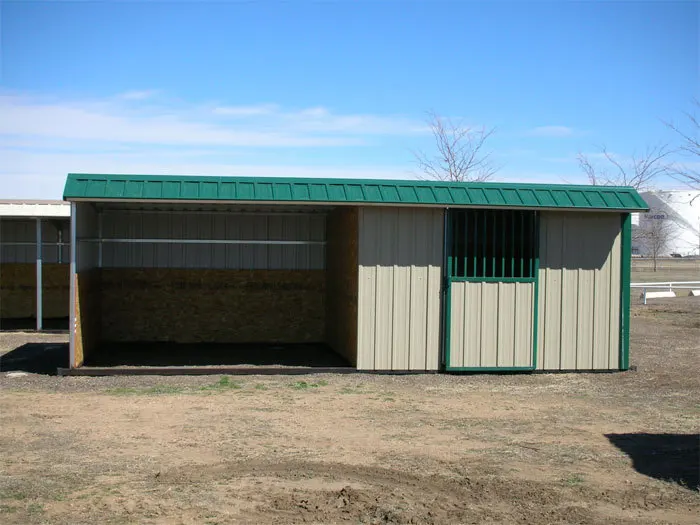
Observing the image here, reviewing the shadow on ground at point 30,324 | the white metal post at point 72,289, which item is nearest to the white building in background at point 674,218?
the shadow on ground at point 30,324

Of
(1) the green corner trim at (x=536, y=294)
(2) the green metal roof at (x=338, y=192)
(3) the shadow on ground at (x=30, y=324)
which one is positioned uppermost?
(2) the green metal roof at (x=338, y=192)

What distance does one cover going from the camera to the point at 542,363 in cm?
1199

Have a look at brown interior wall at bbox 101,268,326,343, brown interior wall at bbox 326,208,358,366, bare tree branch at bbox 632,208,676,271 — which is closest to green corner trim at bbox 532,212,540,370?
brown interior wall at bbox 326,208,358,366

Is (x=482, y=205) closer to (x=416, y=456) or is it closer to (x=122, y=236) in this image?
(x=416, y=456)

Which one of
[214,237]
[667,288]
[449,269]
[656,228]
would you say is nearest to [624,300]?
[449,269]

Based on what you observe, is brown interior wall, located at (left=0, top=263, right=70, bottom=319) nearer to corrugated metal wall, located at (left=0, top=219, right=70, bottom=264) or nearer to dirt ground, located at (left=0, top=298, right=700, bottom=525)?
corrugated metal wall, located at (left=0, top=219, right=70, bottom=264)

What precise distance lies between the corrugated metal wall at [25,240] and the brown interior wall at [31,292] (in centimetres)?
20

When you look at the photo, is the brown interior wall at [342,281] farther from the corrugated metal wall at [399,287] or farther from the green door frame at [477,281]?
the green door frame at [477,281]

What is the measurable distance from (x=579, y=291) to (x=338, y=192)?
394 centimetres

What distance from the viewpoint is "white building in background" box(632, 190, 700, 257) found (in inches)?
1889

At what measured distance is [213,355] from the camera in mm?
13633

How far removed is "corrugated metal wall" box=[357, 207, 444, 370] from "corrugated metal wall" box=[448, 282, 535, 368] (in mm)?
326

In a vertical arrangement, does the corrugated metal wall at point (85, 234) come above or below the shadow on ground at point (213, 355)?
above

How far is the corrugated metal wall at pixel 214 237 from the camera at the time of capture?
1485 cm
